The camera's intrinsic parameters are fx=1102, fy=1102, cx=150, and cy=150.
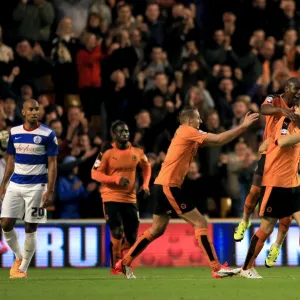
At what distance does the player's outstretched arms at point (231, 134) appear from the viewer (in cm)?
1156

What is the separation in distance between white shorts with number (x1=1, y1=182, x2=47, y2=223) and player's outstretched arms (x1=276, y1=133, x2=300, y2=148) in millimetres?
3190

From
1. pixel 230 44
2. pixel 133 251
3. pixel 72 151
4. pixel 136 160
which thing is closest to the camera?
pixel 133 251

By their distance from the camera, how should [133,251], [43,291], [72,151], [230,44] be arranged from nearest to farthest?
[43,291] < [133,251] < [72,151] < [230,44]

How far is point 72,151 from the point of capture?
17.7 metres

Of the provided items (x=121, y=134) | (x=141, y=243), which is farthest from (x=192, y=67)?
(x=141, y=243)

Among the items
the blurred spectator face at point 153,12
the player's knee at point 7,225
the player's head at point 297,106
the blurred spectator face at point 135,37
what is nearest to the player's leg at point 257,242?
the player's head at point 297,106

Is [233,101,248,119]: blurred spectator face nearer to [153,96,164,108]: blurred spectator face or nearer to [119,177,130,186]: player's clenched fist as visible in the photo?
[153,96,164,108]: blurred spectator face

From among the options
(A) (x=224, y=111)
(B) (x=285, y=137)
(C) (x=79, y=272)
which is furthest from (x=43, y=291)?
(A) (x=224, y=111)

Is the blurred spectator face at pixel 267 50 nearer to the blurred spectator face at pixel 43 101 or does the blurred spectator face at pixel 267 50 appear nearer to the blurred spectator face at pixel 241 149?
the blurred spectator face at pixel 241 149

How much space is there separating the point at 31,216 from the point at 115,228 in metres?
1.46

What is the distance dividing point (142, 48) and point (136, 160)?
5670 millimetres

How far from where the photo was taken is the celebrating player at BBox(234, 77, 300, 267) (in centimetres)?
1215

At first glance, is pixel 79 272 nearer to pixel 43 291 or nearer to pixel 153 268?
pixel 153 268

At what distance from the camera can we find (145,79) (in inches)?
772
